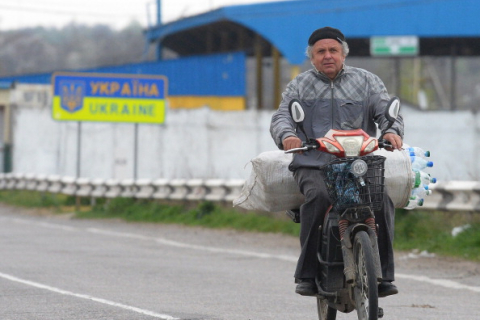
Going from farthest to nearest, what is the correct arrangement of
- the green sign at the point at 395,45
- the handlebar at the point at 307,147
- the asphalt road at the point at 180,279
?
1. the green sign at the point at 395,45
2. the asphalt road at the point at 180,279
3. the handlebar at the point at 307,147

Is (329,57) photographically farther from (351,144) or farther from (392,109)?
(351,144)

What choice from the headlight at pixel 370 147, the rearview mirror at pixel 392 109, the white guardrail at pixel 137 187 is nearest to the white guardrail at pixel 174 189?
the white guardrail at pixel 137 187

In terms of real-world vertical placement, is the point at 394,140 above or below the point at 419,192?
above

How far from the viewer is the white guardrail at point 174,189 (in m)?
14.0

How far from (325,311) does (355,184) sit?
4.15 ft

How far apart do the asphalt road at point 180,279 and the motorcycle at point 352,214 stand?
4.65 ft

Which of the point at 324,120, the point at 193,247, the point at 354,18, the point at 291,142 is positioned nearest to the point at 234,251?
the point at 193,247

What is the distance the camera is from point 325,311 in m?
6.89

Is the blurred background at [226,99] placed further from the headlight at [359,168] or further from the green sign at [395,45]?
the headlight at [359,168]

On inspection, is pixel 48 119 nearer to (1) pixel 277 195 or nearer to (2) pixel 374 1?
(2) pixel 374 1

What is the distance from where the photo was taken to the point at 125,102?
2642 cm

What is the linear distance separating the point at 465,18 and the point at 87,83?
53.7 ft

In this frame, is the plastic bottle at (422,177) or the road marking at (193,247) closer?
the plastic bottle at (422,177)

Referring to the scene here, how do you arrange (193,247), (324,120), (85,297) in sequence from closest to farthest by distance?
(324,120) → (85,297) → (193,247)
